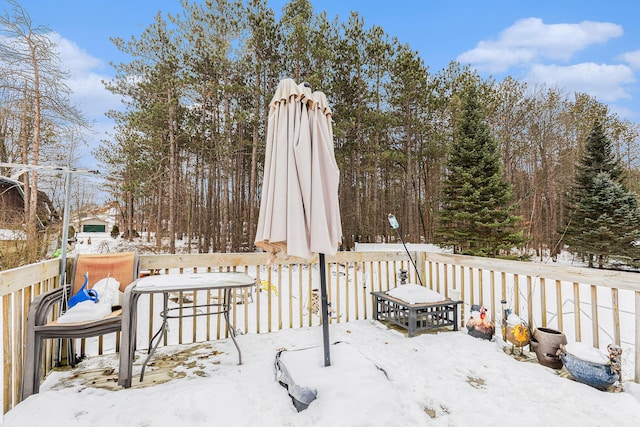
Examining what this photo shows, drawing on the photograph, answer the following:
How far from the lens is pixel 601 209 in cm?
1084

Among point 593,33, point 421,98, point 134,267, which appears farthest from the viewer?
point 421,98

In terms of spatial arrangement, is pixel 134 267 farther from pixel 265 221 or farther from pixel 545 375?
pixel 545 375

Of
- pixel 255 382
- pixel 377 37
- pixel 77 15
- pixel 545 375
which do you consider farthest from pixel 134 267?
pixel 377 37

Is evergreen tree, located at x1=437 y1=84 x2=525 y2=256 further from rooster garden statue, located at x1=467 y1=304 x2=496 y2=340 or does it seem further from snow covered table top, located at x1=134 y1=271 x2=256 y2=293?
snow covered table top, located at x1=134 y1=271 x2=256 y2=293

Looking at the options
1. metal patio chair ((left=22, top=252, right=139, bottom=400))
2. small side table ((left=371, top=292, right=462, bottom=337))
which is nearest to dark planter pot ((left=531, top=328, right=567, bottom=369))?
small side table ((left=371, top=292, right=462, bottom=337))

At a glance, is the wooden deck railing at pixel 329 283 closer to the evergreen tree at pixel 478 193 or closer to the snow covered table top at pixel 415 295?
the snow covered table top at pixel 415 295

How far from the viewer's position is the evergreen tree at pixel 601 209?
10430mm

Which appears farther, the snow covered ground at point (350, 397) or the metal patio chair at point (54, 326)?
the metal patio chair at point (54, 326)

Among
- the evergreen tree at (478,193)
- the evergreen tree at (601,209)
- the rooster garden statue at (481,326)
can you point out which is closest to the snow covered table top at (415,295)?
the rooster garden statue at (481,326)

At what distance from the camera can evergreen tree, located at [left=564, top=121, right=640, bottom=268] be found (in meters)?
10.4

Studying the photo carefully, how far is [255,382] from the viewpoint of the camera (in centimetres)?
227

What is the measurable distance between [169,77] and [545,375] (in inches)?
466

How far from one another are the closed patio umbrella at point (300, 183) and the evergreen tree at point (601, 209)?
11768 mm

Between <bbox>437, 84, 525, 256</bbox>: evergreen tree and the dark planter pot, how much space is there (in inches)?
311
